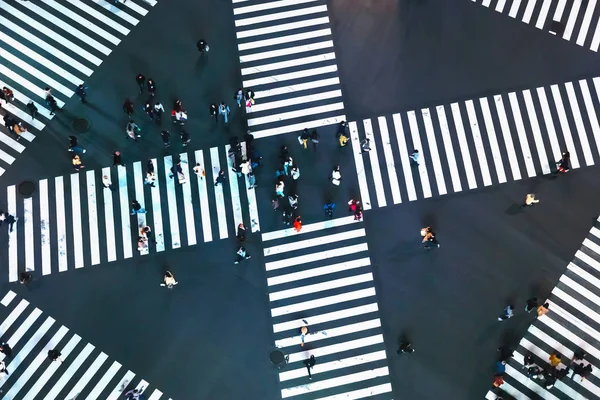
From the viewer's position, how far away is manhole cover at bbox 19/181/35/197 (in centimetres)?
2645

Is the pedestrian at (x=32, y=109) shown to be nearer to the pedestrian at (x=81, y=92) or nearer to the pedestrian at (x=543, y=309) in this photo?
the pedestrian at (x=81, y=92)

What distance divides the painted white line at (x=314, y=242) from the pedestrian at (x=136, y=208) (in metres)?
6.01

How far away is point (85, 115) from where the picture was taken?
27.7 m

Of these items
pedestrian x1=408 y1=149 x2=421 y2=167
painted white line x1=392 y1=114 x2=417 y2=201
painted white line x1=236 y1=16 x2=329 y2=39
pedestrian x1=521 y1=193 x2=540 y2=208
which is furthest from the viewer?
painted white line x1=236 y1=16 x2=329 y2=39

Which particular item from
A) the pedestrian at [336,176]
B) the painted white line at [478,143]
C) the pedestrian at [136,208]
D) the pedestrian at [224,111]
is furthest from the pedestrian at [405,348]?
the pedestrian at [224,111]

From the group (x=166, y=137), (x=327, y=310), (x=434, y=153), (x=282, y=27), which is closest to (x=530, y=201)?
(x=434, y=153)

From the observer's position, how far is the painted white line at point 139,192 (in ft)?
85.6

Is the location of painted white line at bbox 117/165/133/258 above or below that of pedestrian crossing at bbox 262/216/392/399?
above

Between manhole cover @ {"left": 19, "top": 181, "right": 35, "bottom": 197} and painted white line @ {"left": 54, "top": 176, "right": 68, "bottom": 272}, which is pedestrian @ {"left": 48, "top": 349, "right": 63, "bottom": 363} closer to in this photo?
painted white line @ {"left": 54, "top": 176, "right": 68, "bottom": 272}

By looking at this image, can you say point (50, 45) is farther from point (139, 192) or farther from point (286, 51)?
point (286, 51)

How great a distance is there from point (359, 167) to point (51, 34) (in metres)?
16.9

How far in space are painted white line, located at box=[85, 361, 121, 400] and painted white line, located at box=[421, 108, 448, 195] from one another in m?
16.7

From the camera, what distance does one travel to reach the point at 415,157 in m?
27.0

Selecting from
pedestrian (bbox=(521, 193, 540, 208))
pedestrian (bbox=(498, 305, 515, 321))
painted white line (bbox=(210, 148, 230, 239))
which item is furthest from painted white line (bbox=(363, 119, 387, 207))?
painted white line (bbox=(210, 148, 230, 239))
